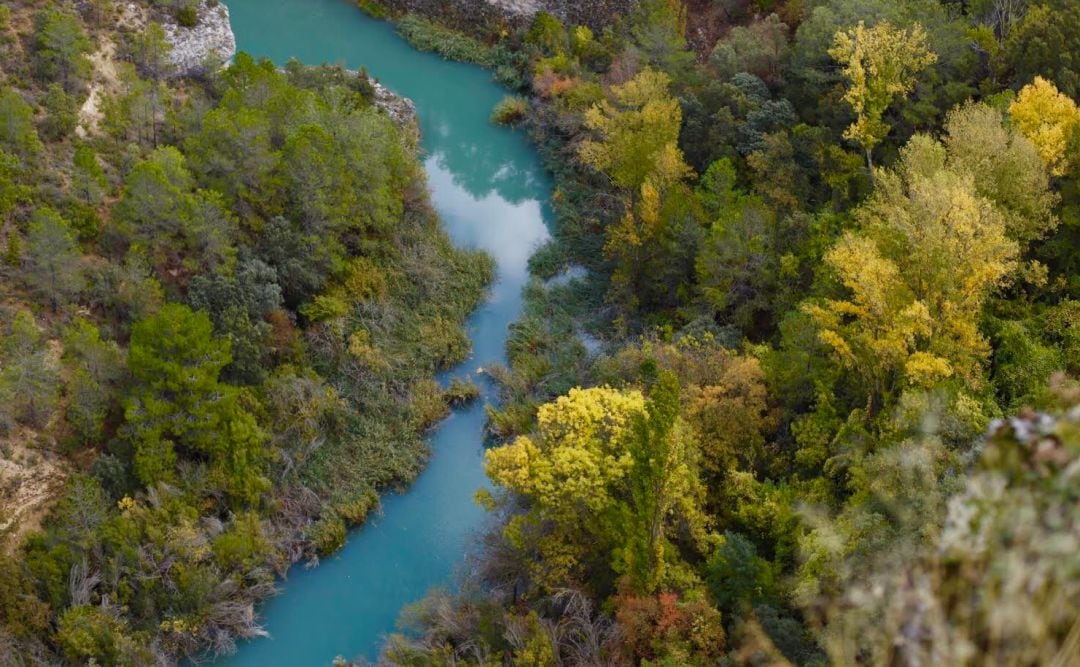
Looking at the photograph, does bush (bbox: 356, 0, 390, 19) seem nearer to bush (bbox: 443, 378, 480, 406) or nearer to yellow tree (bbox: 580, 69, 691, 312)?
yellow tree (bbox: 580, 69, 691, 312)

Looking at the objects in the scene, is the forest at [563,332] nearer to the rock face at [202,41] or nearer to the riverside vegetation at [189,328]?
the riverside vegetation at [189,328]

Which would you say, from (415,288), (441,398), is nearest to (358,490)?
(441,398)

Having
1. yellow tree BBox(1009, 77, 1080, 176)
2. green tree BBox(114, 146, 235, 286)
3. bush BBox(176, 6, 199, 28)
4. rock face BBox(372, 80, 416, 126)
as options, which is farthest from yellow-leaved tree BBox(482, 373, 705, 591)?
bush BBox(176, 6, 199, 28)

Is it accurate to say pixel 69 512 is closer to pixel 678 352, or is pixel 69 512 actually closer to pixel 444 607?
pixel 444 607

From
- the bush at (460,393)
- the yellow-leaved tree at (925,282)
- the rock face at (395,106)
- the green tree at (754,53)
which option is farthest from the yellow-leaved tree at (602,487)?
the rock face at (395,106)

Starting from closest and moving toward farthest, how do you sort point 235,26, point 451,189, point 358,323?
1. point 358,323
2. point 451,189
3. point 235,26

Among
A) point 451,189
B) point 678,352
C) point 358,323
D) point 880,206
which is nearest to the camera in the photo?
point 880,206
